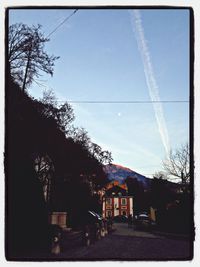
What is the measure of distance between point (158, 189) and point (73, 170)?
3564 millimetres

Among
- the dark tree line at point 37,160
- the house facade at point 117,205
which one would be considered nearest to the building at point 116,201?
the house facade at point 117,205

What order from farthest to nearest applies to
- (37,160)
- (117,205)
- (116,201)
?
1. (116,201)
2. (117,205)
3. (37,160)

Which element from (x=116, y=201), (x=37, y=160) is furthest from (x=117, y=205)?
(x=37, y=160)

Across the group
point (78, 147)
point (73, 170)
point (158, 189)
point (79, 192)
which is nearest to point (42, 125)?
point (73, 170)

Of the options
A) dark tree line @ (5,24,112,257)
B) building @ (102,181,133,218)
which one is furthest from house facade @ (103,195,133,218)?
dark tree line @ (5,24,112,257)

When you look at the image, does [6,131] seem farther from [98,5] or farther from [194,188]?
[194,188]

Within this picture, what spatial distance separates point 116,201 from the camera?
29.9 meters

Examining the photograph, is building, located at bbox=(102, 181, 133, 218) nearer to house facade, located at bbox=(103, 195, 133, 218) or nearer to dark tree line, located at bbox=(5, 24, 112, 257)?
house facade, located at bbox=(103, 195, 133, 218)

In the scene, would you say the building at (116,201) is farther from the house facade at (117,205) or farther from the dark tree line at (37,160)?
the dark tree line at (37,160)

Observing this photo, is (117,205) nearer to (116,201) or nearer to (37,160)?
(116,201)

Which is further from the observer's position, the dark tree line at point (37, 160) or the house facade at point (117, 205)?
the house facade at point (117, 205)

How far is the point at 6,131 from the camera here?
2750 millimetres

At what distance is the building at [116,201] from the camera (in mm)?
20737

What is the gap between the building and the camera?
68.0 feet
